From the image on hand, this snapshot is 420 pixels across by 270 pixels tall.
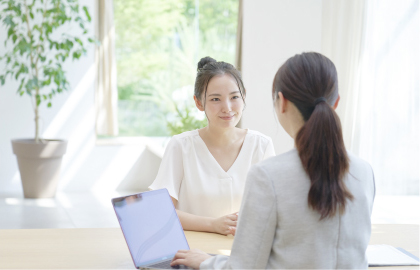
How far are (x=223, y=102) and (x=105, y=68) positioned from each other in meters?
4.28

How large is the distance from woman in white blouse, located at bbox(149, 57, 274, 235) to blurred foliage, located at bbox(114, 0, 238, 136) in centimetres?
432

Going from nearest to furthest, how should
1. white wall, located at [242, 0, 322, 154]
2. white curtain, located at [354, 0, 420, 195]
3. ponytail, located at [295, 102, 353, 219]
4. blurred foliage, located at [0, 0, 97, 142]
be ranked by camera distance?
ponytail, located at [295, 102, 353, 219], white curtain, located at [354, 0, 420, 195], blurred foliage, located at [0, 0, 97, 142], white wall, located at [242, 0, 322, 154]

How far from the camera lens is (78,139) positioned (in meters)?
6.12

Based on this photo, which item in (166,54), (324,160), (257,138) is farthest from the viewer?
(166,54)

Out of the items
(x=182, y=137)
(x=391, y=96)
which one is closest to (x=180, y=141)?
(x=182, y=137)

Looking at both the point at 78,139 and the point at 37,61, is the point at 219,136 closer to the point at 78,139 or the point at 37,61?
the point at 37,61

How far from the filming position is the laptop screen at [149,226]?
5.20 ft

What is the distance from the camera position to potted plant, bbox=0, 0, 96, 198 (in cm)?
538

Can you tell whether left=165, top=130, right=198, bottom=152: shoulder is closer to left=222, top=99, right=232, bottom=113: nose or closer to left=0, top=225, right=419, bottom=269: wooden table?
left=222, top=99, right=232, bottom=113: nose

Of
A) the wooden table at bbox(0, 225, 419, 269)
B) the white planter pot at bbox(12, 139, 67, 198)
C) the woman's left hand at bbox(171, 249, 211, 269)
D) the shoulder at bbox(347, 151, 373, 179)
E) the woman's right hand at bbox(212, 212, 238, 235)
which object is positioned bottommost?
the white planter pot at bbox(12, 139, 67, 198)

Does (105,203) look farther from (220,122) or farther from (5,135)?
(220,122)

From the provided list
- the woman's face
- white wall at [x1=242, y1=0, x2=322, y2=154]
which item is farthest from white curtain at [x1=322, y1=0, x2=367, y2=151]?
the woman's face

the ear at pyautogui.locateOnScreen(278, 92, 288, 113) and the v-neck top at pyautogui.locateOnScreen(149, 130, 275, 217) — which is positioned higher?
the ear at pyautogui.locateOnScreen(278, 92, 288, 113)

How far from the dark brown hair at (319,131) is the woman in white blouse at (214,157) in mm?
1029
